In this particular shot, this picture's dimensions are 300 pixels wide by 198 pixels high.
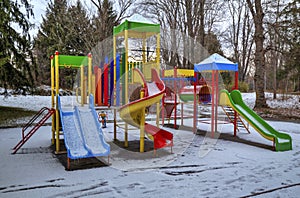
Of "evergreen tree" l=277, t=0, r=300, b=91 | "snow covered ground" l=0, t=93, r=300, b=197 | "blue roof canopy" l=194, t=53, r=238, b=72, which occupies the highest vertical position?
"evergreen tree" l=277, t=0, r=300, b=91

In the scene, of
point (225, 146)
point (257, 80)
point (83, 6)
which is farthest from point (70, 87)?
point (225, 146)

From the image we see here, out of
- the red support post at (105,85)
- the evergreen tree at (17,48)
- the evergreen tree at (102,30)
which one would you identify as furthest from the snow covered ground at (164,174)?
the evergreen tree at (102,30)

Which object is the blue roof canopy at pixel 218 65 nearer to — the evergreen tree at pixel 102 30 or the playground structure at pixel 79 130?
the playground structure at pixel 79 130

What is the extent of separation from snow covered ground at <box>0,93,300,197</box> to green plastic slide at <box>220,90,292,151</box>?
0.95 feet

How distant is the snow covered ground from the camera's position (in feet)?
12.4

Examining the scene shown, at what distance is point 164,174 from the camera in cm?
462

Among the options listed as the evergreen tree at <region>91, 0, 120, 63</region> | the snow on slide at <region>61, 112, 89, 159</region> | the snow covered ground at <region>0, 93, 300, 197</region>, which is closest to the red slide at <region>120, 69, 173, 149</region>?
the snow covered ground at <region>0, 93, 300, 197</region>

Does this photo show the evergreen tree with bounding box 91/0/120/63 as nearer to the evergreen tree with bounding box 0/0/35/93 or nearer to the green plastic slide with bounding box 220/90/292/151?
the evergreen tree with bounding box 0/0/35/93

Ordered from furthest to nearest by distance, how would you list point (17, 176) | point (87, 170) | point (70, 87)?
point (70, 87)
point (87, 170)
point (17, 176)

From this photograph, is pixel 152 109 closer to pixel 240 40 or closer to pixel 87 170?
pixel 87 170

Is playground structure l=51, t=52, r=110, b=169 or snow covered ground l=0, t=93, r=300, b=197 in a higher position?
playground structure l=51, t=52, r=110, b=169

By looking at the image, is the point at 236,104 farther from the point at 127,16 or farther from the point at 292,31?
the point at 127,16

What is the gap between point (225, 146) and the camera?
7059mm

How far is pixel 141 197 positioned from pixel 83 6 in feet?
54.4
